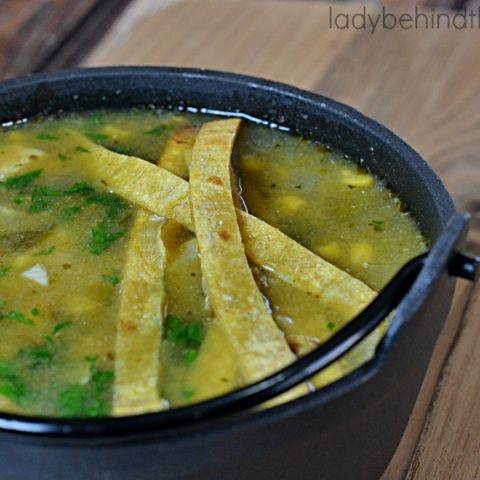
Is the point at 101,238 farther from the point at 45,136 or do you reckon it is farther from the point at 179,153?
the point at 45,136

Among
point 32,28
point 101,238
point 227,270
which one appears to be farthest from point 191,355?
point 32,28

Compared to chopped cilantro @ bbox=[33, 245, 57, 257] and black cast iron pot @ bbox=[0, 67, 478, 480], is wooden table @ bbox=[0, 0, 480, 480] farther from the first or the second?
chopped cilantro @ bbox=[33, 245, 57, 257]

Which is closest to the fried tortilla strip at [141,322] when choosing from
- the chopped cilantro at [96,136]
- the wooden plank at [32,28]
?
the chopped cilantro at [96,136]

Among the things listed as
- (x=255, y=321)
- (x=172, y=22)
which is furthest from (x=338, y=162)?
(x=172, y=22)

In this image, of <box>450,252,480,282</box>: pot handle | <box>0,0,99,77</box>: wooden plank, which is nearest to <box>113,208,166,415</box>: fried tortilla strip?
<box>450,252,480,282</box>: pot handle

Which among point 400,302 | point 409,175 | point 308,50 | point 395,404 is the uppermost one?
point 400,302

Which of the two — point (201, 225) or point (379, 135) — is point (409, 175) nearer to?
point (379, 135)
